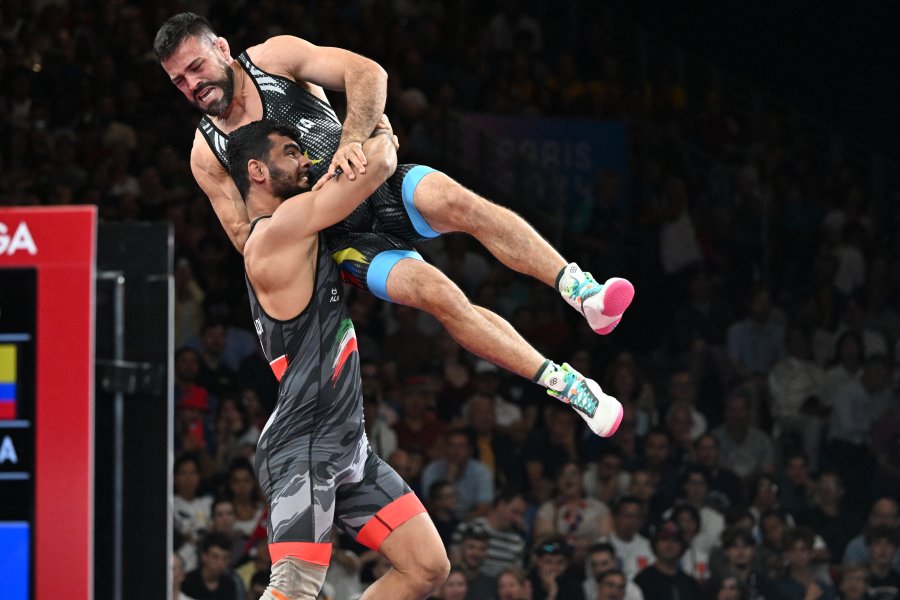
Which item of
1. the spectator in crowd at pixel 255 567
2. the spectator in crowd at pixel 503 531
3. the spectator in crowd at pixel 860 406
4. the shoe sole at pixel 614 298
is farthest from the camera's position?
the spectator in crowd at pixel 860 406

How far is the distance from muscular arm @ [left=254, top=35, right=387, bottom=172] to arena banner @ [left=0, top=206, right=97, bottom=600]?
791 mm

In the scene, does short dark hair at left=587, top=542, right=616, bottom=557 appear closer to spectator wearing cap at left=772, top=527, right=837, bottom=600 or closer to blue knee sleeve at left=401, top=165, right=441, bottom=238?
spectator wearing cap at left=772, top=527, right=837, bottom=600

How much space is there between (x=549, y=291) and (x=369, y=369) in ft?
5.64

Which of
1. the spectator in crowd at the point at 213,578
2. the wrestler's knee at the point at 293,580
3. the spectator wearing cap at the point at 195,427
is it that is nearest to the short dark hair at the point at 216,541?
the spectator in crowd at the point at 213,578

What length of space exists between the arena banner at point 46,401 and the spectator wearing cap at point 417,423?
3947 millimetres

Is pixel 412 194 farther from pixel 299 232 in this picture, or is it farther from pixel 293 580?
pixel 293 580

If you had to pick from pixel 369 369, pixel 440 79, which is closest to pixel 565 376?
pixel 369 369

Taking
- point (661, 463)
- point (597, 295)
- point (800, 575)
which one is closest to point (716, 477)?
point (661, 463)

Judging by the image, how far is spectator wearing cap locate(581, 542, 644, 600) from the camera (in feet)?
22.8

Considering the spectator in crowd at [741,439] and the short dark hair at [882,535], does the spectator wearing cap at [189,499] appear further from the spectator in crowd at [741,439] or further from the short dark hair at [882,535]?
the short dark hair at [882,535]

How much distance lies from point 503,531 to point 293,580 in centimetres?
329

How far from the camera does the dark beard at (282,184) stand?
13.5 ft

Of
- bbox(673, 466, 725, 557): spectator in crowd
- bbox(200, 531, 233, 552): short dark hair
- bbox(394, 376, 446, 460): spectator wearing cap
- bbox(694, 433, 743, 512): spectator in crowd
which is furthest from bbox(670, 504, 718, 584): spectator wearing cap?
bbox(200, 531, 233, 552): short dark hair

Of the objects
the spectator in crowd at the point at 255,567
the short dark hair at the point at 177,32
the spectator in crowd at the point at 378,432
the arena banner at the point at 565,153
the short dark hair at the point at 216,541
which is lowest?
the spectator in crowd at the point at 255,567
